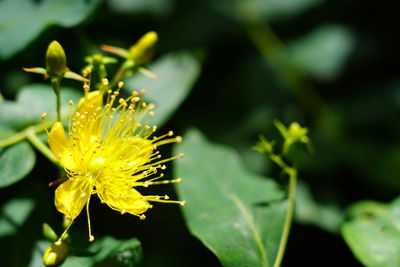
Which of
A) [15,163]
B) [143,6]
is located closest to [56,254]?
[15,163]

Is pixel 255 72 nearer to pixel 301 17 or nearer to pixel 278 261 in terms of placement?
pixel 301 17

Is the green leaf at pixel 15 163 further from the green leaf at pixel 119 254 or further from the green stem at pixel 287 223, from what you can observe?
the green stem at pixel 287 223

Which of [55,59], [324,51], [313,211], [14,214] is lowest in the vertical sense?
[313,211]

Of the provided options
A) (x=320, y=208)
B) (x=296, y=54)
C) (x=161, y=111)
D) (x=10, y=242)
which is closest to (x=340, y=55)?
(x=296, y=54)

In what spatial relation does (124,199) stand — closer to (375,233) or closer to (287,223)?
(287,223)

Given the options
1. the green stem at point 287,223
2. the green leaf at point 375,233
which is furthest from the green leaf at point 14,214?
the green leaf at point 375,233

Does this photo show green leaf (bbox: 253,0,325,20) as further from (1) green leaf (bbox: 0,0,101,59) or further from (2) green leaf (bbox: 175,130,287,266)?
(1) green leaf (bbox: 0,0,101,59)

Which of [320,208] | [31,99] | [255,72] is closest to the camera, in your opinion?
[31,99]
